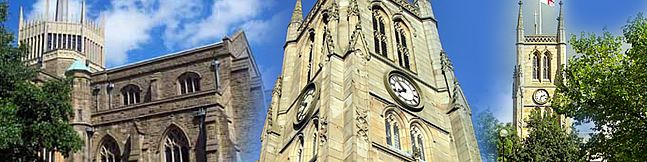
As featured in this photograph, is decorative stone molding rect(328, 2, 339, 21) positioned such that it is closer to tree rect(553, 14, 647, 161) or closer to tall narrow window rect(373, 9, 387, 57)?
tall narrow window rect(373, 9, 387, 57)

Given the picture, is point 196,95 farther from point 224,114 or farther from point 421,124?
point 421,124

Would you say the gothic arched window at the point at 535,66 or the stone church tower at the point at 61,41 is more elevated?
the gothic arched window at the point at 535,66

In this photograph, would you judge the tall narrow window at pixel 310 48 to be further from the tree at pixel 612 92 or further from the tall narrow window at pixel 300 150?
the tree at pixel 612 92

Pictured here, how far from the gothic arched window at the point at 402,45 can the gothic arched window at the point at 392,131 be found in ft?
21.7

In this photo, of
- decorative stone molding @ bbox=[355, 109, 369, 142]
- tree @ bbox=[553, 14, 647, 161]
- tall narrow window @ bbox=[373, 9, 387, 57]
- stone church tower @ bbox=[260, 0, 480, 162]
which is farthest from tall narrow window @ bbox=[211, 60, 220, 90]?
tree @ bbox=[553, 14, 647, 161]

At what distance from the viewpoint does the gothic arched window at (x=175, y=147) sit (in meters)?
70.8

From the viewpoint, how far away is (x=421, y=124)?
63.3 meters

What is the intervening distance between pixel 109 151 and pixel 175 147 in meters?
5.27

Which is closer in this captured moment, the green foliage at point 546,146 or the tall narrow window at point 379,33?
the green foliage at point 546,146

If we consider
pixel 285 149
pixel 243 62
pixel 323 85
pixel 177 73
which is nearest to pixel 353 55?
pixel 323 85

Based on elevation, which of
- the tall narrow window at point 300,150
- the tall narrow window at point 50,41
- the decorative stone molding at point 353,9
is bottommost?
Answer: the tall narrow window at point 300,150

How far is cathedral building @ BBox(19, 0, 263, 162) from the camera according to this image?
69.6 meters

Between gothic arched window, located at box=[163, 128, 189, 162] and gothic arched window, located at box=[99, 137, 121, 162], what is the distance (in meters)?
4.01

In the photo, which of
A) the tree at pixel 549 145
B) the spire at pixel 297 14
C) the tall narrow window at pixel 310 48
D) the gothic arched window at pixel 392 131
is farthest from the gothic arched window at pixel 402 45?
the tree at pixel 549 145
